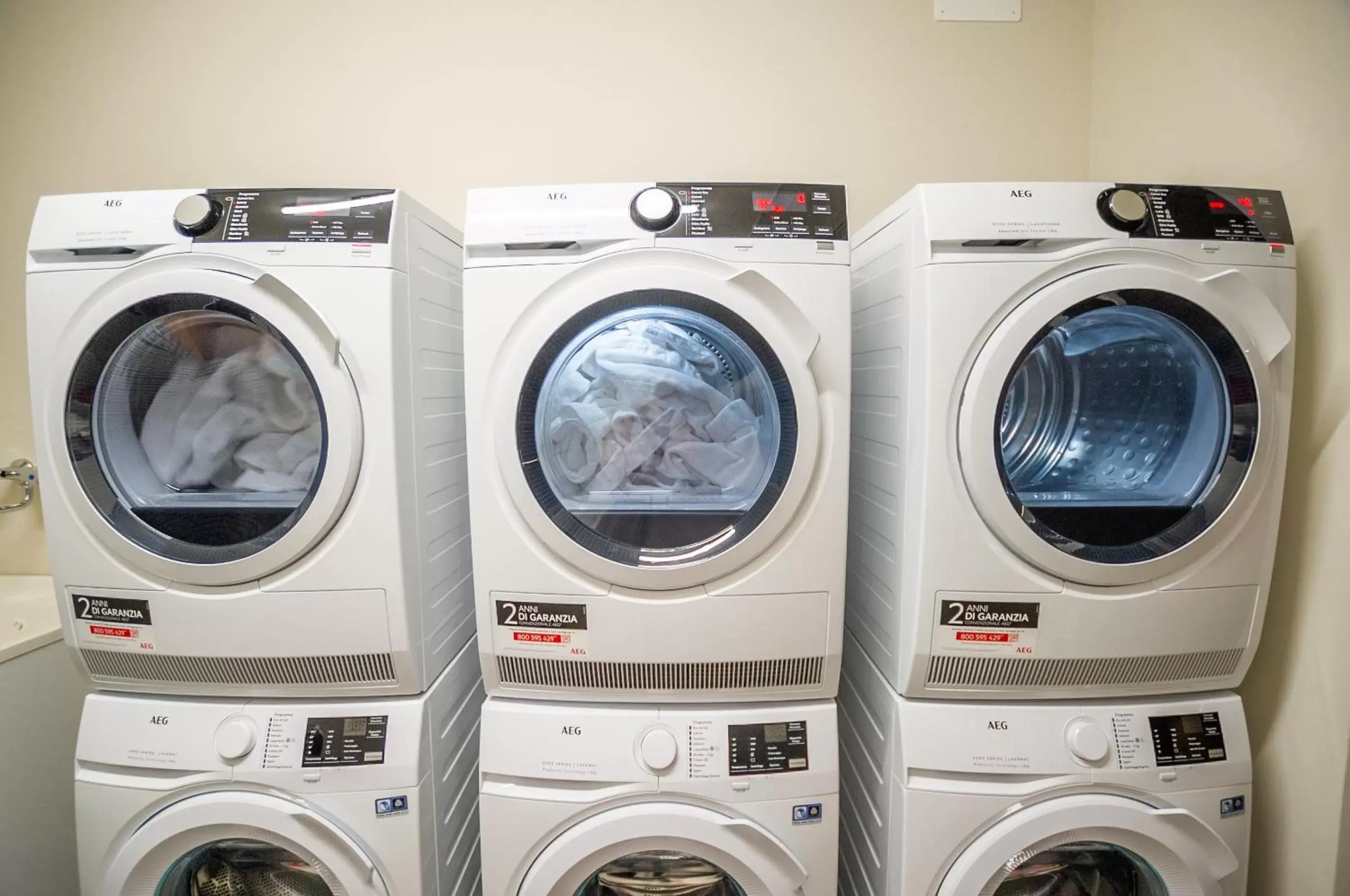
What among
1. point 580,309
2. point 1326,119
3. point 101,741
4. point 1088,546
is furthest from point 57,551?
point 1326,119

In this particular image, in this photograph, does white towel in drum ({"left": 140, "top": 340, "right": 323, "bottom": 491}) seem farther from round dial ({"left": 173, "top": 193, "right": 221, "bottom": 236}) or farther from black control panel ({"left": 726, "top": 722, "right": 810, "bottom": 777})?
black control panel ({"left": 726, "top": 722, "right": 810, "bottom": 777})

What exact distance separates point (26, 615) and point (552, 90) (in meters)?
1.96

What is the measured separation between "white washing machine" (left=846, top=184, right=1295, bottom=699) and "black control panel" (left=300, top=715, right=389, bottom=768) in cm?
99

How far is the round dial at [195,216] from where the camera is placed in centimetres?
101

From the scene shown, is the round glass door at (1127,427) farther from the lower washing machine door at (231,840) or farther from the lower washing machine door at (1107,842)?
the lower washing machine door at (231,840)

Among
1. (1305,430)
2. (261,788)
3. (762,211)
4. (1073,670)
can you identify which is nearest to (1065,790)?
(1073,670)

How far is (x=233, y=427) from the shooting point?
3.80 ft

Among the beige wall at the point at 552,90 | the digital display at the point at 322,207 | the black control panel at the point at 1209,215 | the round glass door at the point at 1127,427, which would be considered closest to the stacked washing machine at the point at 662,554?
the digital display at the point at 322,207

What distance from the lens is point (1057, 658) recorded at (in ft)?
3.39

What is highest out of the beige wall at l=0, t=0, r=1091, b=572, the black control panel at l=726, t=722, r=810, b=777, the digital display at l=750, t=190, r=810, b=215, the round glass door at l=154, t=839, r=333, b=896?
the beige wall at l=0, t=0, r=1091, b=572

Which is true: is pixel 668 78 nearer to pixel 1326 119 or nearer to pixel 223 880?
pixel 1326 119

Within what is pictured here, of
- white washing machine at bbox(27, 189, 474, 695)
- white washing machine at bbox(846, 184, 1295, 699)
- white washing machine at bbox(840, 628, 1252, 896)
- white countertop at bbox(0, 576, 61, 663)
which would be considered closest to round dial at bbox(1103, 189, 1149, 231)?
white washing machine at bbox(846, 184, 1295, 699)

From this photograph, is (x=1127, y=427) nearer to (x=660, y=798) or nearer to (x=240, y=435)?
(x=660, y=798)

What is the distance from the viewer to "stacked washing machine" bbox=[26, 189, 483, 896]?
102cm
